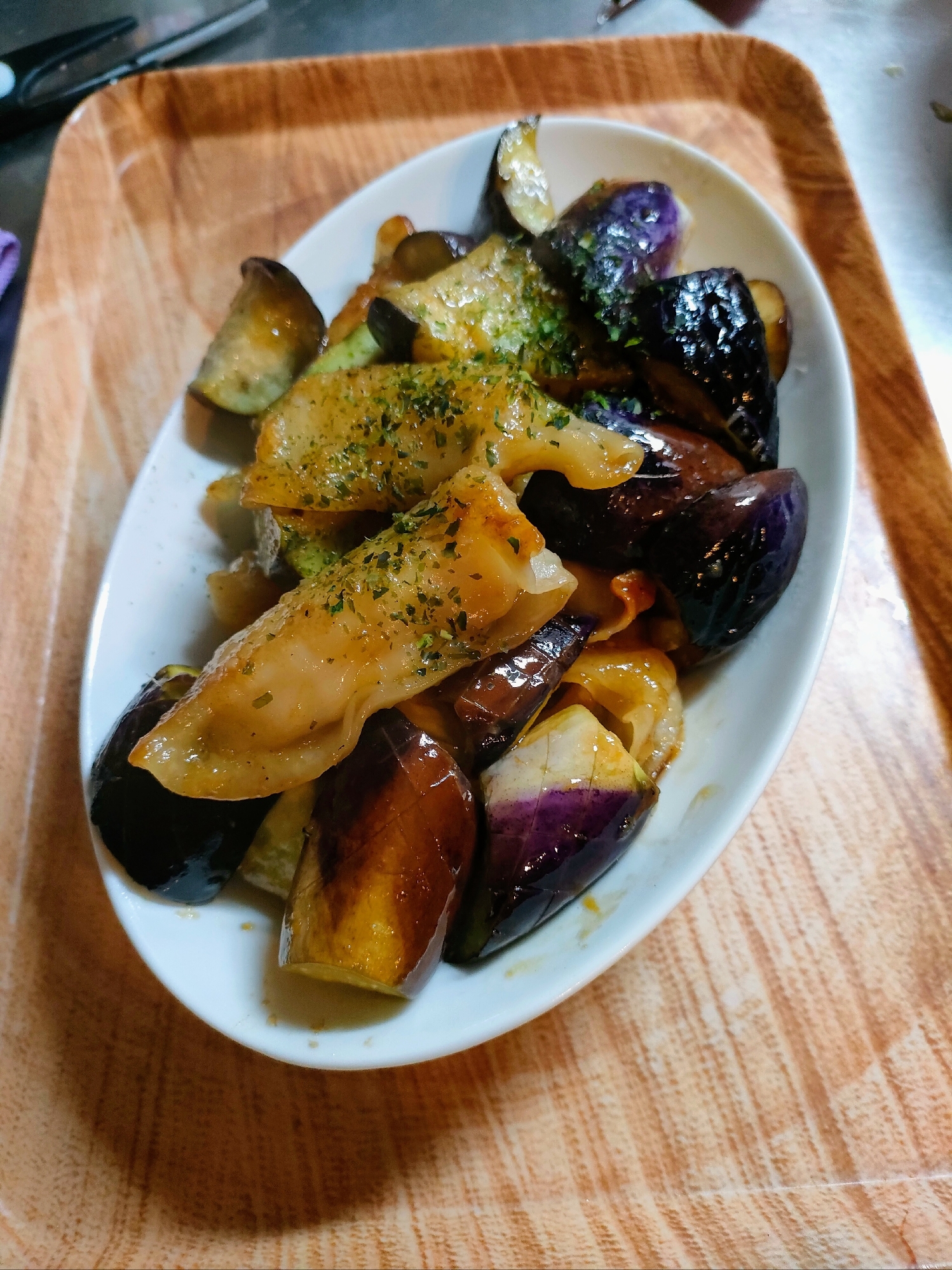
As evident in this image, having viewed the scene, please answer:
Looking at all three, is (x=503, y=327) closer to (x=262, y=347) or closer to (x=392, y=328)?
(x=392, y=328)

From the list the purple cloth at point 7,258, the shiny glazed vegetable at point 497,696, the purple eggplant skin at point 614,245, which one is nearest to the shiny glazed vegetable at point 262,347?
the purple eggplant skin at point 614,245

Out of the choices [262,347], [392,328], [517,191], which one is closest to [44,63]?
[262,347]

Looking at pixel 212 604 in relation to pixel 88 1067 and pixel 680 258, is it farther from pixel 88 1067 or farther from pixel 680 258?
pixel 680 258

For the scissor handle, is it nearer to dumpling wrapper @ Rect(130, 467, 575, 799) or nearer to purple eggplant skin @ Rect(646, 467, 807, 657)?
dumpling wrapper @ Rect(130, 467, 575, 799)

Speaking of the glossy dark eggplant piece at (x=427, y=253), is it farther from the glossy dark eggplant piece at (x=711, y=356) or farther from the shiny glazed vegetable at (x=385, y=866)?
the shiny glazed vegetable at (x=385, y=866)

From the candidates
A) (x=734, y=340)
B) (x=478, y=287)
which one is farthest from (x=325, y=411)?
(x=734, y=340)

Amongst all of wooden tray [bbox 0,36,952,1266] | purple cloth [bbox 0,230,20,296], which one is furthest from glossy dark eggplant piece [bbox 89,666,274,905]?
purple cloth [bbox 0,230,20,296]
